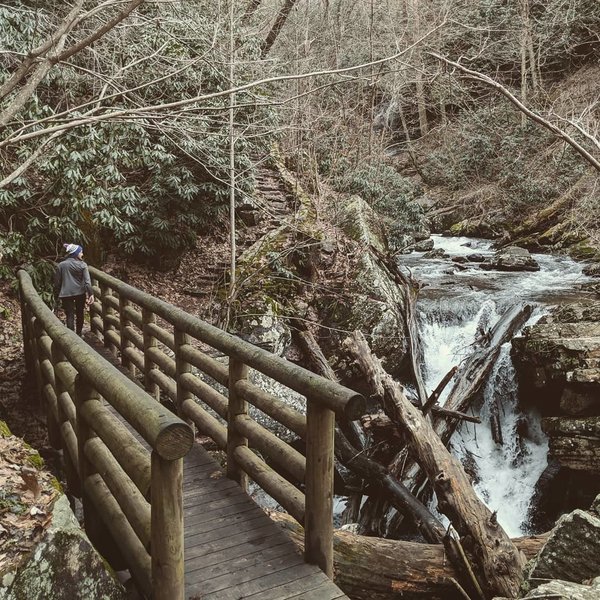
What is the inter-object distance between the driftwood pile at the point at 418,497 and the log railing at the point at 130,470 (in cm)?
257

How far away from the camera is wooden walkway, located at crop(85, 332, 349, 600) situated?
2.92 m

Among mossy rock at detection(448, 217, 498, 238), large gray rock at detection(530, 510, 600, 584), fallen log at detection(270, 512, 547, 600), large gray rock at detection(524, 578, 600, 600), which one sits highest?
mossy rock at detection(448, 217, 498, 238)

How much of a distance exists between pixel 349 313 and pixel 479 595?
289 inches

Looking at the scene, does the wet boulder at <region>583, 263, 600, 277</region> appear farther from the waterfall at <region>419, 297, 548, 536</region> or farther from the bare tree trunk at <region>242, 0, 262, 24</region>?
the bare tree trunk at <region>242, 0, 262, 24</region>

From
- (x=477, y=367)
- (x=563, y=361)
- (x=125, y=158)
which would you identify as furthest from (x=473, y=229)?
(x=125, y=158)

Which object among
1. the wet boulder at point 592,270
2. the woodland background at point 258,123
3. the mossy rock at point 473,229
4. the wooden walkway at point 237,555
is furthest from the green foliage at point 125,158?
the mossy rock at point 473,229

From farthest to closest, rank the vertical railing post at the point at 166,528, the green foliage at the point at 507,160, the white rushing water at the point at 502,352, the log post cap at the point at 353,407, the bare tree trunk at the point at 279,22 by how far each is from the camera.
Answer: the green foliage at the point at 507,160 < the bare tree trunk at the point at 279,22 < the white rushing water at the point at 502,352 < the log post cap at the point at 353,407 < the vertical railing post at the point at 166,528

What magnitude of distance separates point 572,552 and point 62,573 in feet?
11.3

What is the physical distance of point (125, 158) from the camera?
442 inches

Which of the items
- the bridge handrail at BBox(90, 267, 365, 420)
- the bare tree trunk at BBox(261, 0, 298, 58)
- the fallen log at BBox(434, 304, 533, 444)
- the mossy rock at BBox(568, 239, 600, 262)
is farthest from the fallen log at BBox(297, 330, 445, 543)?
the bare tree trunk at BBox(261, 0, 298, 58)

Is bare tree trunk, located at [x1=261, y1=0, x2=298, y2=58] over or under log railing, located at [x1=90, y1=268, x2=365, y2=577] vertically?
over

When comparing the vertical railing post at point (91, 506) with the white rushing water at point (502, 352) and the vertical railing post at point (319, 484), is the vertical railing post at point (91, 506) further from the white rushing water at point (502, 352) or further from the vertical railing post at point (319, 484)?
the white rushing water at point (502, 352)

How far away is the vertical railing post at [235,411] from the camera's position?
4.05 meters

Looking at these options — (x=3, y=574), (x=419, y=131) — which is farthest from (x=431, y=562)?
(x=419, y=131)
